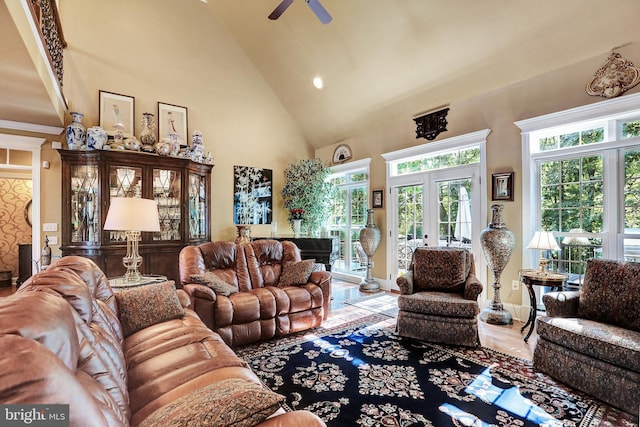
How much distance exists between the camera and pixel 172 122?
5301mm

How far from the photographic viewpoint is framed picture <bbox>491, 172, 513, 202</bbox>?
3.92m

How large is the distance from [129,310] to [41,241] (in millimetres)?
3340

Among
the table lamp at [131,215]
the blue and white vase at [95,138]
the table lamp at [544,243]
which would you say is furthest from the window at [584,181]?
the blue and white vase at [95,138]

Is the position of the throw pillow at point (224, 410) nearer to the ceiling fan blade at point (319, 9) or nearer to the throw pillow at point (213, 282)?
the throw pillow at point (213, 282)

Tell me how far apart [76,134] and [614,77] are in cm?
660

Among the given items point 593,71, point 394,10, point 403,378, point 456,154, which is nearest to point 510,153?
point 456,154

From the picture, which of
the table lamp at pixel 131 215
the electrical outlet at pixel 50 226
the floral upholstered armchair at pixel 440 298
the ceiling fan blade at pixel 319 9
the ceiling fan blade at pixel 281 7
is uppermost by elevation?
the ceiling fan blade at pixel 281 7

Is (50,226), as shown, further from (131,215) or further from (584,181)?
(584,181)

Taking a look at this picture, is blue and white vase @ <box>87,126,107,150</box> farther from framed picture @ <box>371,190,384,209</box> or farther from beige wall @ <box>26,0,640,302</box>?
framed picture @ <box>371,190,384,209</box>

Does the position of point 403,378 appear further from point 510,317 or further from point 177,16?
point 177,16

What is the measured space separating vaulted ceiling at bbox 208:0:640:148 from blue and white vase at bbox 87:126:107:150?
3013 mm

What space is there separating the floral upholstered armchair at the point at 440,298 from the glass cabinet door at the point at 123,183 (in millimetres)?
4059

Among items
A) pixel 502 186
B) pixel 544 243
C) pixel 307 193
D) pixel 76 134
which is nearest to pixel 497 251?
pixel 544 243

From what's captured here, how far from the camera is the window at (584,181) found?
3.16 m
